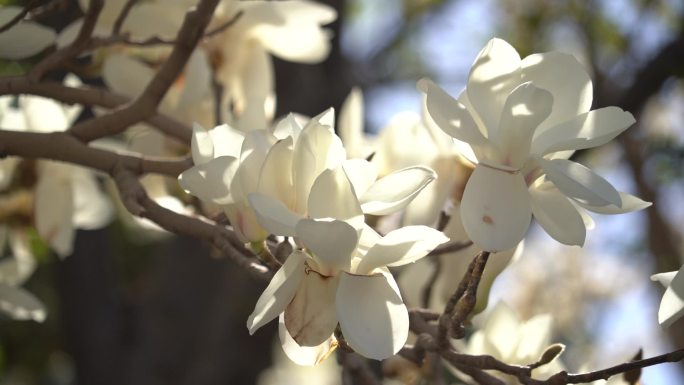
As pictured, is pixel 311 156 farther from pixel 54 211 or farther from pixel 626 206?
pixel 54 211

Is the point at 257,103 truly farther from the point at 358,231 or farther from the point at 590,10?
the point at 590,10

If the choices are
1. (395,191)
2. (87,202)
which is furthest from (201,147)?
(87,202)

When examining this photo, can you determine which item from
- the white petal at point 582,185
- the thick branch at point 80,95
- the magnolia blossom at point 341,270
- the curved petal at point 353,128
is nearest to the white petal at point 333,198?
the magnolia blossom at point 341,270

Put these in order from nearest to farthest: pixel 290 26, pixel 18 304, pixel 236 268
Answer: pixel 18 304
pixel 290 26
pixel 236 268

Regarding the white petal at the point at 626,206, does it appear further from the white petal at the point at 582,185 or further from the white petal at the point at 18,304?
the white petal at the point at 18,304

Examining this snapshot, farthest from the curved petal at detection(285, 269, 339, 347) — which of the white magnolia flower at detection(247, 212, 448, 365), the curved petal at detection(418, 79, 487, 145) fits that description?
the curved petal at detection(418, 79, 487, 145)
